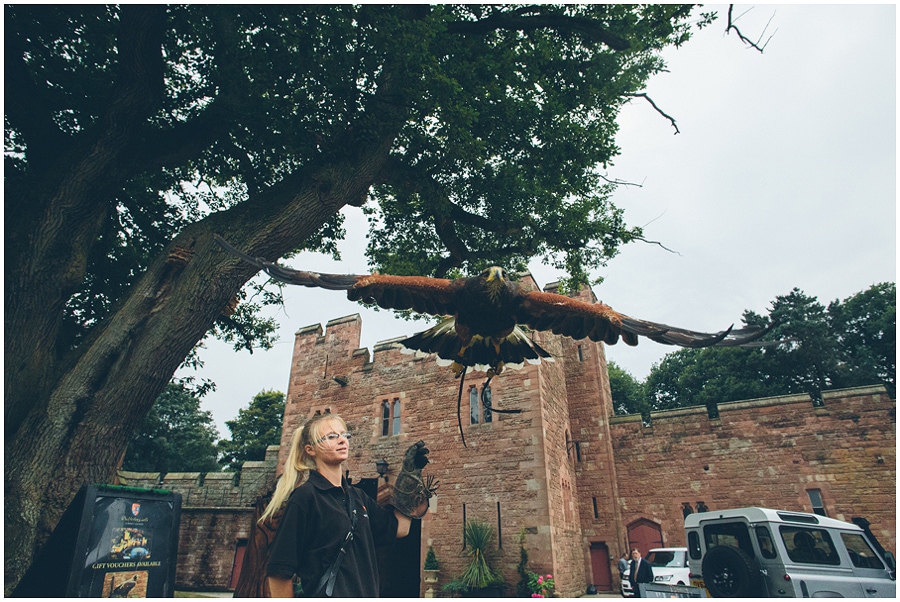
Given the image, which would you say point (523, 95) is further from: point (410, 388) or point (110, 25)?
point (410, 388)

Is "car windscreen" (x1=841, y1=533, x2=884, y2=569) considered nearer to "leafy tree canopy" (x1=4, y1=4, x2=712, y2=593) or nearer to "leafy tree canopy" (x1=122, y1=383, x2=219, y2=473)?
"leafy tree canopy" (x1=4, y1=4, x2=712, y2=593)

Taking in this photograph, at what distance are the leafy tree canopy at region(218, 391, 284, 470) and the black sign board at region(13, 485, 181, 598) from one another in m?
32.0

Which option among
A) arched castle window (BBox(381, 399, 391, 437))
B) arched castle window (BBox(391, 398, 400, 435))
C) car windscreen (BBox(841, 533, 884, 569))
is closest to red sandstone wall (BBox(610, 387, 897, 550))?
car windscreen (BBox(841, 533, 884, 569))

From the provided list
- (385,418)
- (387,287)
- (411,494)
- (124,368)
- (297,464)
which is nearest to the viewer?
(297,464)

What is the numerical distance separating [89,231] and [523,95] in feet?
21.4

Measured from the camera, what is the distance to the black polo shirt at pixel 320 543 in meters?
2.01

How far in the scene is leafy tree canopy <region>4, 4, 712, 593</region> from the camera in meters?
4.68

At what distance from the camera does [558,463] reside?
45.5 ft

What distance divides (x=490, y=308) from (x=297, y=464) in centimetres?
183

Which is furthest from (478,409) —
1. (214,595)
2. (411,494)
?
(411,494)

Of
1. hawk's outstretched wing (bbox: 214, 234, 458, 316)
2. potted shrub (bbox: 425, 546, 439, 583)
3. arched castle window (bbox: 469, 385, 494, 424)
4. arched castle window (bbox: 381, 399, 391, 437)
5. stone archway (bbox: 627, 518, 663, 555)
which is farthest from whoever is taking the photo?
arched castle window (bbox: 381, 399, 391, 437)

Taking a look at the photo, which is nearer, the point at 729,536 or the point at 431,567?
the point at 729,536

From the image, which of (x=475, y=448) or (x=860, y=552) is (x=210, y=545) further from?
(x=860, y=552)

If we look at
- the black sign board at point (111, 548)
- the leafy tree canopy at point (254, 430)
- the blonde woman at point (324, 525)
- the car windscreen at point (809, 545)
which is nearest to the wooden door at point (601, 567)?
the car windscreen at point (809, 545)
